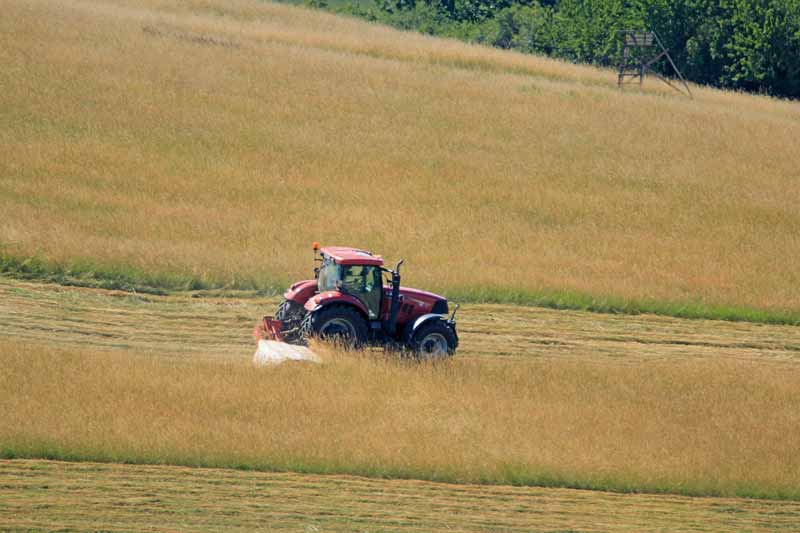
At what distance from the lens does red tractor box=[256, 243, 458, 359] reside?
15.9m

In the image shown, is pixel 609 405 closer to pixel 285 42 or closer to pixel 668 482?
pixel 668 482

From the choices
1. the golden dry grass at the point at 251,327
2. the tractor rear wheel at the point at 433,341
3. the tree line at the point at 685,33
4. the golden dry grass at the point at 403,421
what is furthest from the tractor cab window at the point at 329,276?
the tree line at the point at 685,33

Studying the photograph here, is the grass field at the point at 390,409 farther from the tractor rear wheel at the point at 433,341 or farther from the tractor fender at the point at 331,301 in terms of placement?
the tractor fender at the point at 331,301

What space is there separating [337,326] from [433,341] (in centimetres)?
156

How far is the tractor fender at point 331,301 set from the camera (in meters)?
15.8

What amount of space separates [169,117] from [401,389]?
18.3m

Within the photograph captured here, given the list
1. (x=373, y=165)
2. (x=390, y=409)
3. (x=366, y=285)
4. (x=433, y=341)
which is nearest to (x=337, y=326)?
(x=366, y=285)

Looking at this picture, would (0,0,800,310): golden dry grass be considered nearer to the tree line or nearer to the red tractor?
the red tractor

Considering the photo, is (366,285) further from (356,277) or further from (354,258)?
(354,258)

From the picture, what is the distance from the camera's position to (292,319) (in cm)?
1653

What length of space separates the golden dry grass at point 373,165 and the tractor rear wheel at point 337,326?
16.9ft

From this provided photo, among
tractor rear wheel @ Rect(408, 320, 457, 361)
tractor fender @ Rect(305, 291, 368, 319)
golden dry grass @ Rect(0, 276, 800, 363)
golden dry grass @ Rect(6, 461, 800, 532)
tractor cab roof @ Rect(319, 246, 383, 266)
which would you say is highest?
tractor cab roof @ Rect(319, 246, 383, 266)

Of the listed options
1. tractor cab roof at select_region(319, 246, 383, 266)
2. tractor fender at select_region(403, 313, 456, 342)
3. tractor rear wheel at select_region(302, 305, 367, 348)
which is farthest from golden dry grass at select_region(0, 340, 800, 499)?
tractor cab roof at select_region(319, 246, 383, 266)

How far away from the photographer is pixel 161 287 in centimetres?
2022
